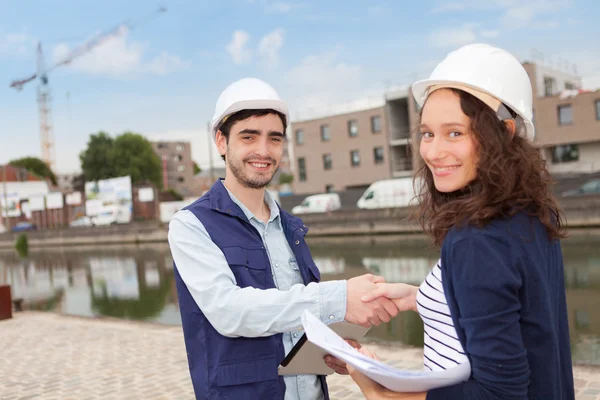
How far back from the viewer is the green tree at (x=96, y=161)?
67562mm

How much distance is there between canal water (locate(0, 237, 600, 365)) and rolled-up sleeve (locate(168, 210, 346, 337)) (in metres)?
5.01

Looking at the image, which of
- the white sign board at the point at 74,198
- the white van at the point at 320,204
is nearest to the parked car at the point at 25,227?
the white sign board at the point at 74,198

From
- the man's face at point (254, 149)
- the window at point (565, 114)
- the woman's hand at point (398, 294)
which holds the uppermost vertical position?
the window at point (565, 114)

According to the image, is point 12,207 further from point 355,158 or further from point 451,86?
point 451,86

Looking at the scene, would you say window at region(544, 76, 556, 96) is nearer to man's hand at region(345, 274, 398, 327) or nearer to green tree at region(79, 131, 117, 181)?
man's hand at region(345, 274, 398, 327)

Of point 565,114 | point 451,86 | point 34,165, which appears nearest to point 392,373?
point 451,86

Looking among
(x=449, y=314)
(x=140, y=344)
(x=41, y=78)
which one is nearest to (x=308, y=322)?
(x=449, y=314)

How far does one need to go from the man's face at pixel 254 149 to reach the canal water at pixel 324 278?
504 cm

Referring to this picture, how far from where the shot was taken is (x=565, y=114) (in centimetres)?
3719

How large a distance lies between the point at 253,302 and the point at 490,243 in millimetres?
939

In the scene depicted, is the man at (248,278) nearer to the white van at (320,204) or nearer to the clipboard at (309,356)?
the clipboard at (309,356)

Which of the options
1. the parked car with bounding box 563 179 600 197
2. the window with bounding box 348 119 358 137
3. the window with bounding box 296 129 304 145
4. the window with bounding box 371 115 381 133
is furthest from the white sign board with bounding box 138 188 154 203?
the parked car with bounding box 563 179 600 197

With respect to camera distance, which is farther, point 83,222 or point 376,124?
point 83,222

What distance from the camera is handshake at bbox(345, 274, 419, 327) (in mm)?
1959
